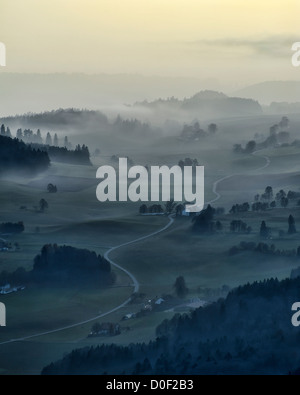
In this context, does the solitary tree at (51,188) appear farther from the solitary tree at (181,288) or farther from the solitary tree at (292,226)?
the solitary tree at (181,288)

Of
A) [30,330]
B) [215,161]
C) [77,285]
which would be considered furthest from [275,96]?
[30,330]

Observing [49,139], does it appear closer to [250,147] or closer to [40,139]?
[40,139]

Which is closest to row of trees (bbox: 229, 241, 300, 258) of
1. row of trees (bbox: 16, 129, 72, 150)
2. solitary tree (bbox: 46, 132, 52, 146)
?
row of trees (bbox: 16, 129, 72, 150)

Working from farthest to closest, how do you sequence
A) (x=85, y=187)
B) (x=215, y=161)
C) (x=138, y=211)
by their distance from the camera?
(x=215, y=161) → (x=85, y=187) → (x=138, y=211)

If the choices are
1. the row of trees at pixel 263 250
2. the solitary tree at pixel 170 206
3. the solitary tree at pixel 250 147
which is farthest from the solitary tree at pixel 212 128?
the row of trees at pixel 263 250

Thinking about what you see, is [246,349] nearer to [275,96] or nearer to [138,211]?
[138,211]

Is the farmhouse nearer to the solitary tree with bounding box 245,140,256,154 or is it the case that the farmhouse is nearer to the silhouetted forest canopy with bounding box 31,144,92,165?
the silhouetted forest canopy with bounding box 31,144,92,165

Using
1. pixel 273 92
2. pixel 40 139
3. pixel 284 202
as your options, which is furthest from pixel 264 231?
pixel 273 92

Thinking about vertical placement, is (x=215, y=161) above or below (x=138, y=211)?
above
